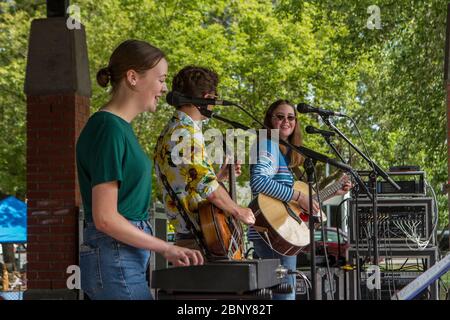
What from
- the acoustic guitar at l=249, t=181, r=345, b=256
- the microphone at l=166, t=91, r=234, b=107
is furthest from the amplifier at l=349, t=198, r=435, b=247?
the microphone at l=166, t=91, r=234, b=107

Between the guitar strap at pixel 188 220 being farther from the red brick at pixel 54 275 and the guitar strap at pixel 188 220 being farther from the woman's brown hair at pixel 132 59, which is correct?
the red brick at pixel 54 275

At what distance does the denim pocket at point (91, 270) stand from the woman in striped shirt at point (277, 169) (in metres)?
2.55

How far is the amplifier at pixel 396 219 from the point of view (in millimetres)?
7348

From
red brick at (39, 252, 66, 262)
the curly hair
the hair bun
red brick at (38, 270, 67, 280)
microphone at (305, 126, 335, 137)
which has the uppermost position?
the curly hair

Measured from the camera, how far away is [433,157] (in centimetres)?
1372

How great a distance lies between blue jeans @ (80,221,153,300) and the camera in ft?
9.69

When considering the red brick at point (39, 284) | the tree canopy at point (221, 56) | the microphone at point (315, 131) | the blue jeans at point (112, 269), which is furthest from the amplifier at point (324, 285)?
the tree canopy at point (221, 56)

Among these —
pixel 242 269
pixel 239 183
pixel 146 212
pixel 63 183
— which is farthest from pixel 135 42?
pixel 239 183

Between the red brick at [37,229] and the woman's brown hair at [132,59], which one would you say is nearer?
the woman's brown hair at [132,59]

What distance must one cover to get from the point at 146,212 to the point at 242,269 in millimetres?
404

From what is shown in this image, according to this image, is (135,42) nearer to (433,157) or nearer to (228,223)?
(228,223)

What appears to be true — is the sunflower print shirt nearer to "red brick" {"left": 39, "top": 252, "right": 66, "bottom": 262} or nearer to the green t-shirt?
the green t-shirt

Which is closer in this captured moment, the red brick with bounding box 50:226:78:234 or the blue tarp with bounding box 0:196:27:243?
the red brick with bounding box 50:226:78:234

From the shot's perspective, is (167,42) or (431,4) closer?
(431,4)
